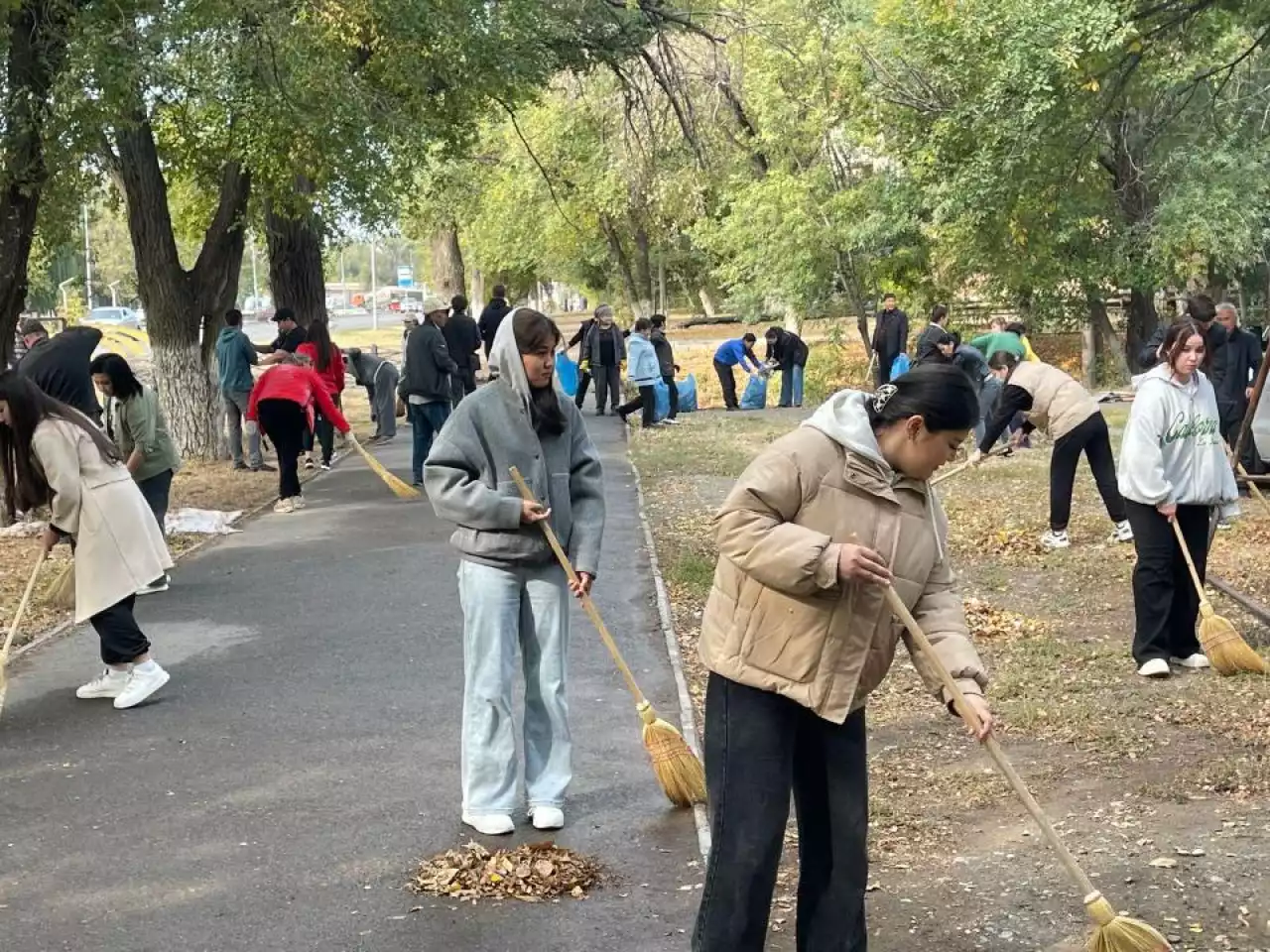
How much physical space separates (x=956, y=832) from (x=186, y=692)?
13.6 feet

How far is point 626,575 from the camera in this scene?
11664mm

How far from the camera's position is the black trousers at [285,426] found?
14688 mm

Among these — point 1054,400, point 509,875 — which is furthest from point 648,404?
point 509,875

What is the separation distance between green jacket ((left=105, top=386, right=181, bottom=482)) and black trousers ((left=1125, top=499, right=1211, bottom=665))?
6.10 m

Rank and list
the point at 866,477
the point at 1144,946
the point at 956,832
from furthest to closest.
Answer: the point at 956,832, the point at 1144,946, the point at 866,477

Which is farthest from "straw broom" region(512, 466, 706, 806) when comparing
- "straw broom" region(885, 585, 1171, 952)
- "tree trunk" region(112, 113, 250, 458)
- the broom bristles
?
"tree trunk" region(112, 113, 250, 458)

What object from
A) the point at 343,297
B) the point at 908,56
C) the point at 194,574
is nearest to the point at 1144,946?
the point at 194,574

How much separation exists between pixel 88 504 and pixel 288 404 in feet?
22.8

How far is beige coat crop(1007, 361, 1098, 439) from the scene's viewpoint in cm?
1238

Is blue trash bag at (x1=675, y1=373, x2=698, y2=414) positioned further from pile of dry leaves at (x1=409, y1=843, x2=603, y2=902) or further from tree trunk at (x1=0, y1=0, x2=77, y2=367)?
pile of dry leaves at (x1=409, y1=843, x2=603, y2=902)

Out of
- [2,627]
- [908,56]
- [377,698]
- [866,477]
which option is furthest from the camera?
[908,56]

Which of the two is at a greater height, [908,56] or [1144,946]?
[908,56]

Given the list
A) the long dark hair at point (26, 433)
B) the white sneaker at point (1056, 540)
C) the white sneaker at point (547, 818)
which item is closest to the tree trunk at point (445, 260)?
the white sneaker at point (1056, 540)

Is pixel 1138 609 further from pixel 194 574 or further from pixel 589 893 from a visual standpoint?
pixel 194 574
